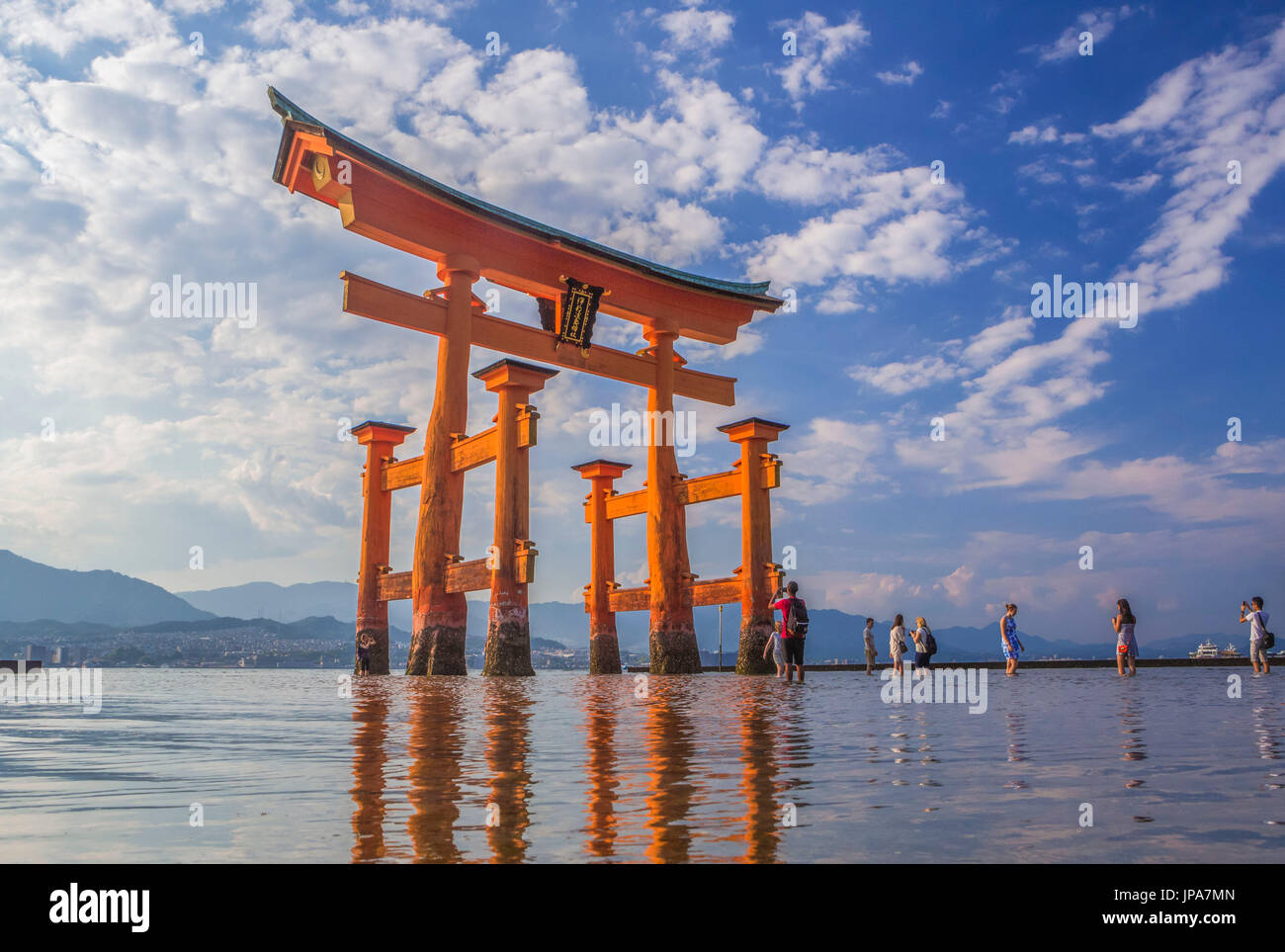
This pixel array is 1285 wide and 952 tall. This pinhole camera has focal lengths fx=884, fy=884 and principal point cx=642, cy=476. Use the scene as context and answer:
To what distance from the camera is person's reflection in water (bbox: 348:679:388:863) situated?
216cm

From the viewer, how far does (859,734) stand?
5.26 meters

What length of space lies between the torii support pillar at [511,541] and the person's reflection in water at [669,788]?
14.2 m

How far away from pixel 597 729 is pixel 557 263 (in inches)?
791

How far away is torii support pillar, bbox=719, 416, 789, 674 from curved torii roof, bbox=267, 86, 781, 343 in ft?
14.7

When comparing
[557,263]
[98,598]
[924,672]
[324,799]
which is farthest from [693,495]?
[98,598]

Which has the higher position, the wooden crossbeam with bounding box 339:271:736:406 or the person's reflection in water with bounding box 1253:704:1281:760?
the wooden crossbeam with bounding box 339:271:736:406

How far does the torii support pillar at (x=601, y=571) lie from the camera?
28.2m

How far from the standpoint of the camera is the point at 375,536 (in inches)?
1033

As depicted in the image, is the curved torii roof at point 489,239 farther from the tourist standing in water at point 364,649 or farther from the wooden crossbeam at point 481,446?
the tourist standing in water at point 364,649

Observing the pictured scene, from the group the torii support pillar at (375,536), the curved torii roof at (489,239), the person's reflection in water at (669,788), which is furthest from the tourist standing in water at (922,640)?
the torii support pillar at (375,536)

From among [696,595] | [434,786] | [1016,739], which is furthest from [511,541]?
[434,786]

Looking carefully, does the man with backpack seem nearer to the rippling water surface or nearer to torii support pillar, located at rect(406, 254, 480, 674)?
the rippling water surface

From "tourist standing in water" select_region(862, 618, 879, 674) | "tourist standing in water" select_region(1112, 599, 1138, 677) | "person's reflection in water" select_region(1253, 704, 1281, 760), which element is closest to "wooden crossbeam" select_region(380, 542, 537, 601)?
"tourist standing in water" select_region(862, 618, 879, 674)
